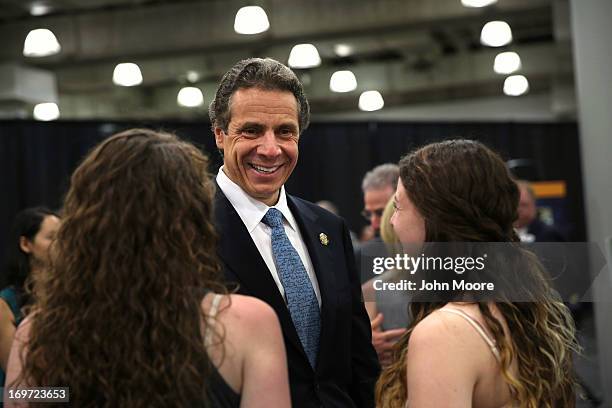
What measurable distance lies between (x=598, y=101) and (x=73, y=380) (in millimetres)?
6031

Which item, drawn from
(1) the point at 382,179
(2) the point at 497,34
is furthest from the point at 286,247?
(2) the point at 497,34

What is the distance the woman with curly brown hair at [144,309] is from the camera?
1.39 m

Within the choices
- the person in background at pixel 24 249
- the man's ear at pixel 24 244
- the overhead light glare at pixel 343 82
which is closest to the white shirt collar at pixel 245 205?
the person in background at pixel 24 249

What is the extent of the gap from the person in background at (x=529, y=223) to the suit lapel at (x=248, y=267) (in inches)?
81.5

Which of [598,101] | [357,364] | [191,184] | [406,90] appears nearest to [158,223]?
[191,184]

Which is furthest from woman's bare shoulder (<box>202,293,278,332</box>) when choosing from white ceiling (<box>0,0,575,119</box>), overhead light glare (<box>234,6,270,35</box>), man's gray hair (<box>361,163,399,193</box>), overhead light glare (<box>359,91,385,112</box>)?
overhead light glare (<box>359,91,385,112</box>)

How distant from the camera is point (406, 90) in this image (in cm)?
1237

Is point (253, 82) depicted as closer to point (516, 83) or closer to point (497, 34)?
→ point (497, 34)

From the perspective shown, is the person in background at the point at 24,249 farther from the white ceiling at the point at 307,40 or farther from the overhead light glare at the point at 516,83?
the overhead light glare at the point at 516,83

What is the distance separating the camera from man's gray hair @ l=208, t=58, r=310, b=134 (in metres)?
2.10

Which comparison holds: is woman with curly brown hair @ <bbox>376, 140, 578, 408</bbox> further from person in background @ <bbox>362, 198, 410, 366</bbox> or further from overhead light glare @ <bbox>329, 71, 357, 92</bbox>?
overhead light glare @ <bbox>329, 71, 357, 92</bbox>

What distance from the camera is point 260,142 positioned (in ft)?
6.81

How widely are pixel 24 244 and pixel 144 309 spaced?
6.95 feet

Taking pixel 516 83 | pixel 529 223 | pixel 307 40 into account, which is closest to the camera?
pixel 529 223
